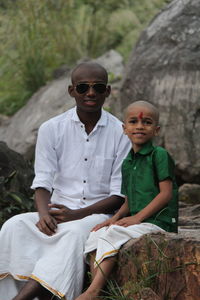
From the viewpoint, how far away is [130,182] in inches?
196

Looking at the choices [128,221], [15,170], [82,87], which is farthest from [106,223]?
[15,170]

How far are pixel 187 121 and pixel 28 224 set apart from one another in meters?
3.00

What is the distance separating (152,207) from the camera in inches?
187

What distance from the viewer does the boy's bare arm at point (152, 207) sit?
475cm

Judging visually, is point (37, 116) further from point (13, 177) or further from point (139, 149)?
point (139, 149)

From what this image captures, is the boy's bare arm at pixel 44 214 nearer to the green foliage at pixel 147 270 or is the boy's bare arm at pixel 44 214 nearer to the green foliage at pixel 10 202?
the green foliage at pixel 147 270

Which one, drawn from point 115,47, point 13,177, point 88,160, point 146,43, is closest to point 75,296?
point 88,160

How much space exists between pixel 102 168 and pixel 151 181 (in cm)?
58

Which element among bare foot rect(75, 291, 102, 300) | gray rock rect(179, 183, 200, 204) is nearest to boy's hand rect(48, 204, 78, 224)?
bare foot rect(75, 291, 102, 300)

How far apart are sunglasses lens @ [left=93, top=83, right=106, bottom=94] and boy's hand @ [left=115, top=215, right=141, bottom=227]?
0.98 m

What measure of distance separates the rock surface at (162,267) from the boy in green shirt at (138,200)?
10 centimetres

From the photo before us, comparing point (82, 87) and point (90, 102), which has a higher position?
point (82, 87)

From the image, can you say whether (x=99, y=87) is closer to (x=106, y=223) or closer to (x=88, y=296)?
(x=106, y=223)

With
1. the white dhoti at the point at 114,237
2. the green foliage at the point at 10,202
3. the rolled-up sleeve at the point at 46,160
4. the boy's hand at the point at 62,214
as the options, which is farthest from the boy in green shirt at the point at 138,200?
the green foliage at the point at 10,202
